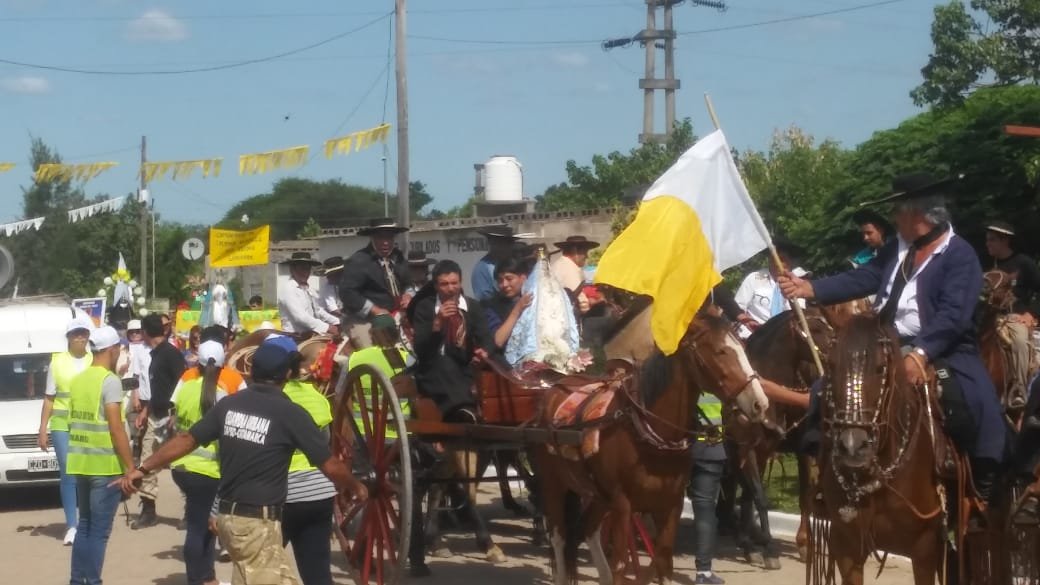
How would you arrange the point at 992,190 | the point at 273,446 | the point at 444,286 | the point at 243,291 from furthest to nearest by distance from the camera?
the point at 243,291 → the point at 992,190 → the point at 444,286 → the point at 273,446

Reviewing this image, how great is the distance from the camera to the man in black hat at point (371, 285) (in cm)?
1181

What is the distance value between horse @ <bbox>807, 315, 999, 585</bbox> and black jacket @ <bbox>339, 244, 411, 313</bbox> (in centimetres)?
551

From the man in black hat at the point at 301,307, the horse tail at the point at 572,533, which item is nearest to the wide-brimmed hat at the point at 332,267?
the man in black hat at the point at 301,307

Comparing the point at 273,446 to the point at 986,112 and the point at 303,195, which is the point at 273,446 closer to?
the point at 986,112

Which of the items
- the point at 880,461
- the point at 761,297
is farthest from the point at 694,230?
the point at 761,297

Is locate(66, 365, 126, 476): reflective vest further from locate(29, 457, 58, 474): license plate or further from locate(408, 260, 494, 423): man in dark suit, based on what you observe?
locate(29, 457, 58, 474): license plate

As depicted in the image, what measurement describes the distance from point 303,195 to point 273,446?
95.2 metres

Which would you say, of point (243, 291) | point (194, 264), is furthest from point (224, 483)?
point (194, 264)

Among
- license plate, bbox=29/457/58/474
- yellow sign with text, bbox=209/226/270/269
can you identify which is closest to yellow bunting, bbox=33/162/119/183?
yellow sign with text, bbox=209/226/270/269

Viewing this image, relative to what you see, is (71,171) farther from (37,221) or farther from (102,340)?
(102,340)

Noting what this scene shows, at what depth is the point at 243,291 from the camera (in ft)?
187

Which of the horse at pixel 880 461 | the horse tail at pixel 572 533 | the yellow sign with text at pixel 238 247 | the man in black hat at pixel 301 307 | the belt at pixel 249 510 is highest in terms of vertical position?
the yellow sign with text at pixel 238 247

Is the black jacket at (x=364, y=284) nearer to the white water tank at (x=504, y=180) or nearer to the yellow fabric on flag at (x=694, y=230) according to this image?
the yellow fabric on flag at (x=694, y=230)

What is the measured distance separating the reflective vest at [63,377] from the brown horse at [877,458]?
351 inches
